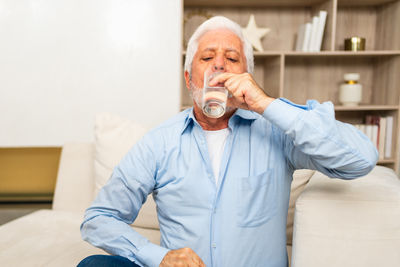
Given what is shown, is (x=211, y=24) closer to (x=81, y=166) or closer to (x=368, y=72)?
(x=81, y=166)

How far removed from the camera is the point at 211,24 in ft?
4.26

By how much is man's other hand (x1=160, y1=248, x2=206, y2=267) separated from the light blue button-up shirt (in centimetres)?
3

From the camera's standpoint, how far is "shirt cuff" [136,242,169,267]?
39.9 inches

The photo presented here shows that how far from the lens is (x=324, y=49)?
2.53 meters

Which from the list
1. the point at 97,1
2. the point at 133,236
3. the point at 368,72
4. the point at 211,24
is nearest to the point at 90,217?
the point at 133,236

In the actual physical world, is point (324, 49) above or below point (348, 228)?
above

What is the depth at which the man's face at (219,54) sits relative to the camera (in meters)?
1.23

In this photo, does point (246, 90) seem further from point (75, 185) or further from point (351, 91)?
point (351, 91)

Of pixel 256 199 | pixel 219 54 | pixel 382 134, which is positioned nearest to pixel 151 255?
pixel 256 199

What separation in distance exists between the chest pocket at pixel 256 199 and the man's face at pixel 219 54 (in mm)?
350

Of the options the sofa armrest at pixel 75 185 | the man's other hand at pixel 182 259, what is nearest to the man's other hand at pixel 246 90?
the man's other hand at pixel 182 259

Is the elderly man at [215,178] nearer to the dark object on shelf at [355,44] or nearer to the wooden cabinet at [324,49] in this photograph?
the wooden cabinet at [324,49]

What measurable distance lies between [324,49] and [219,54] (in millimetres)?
1526

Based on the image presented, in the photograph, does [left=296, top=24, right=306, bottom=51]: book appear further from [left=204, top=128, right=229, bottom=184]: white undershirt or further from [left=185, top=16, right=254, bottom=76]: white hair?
[left=204, top=128, right=229, bottom=184]: white undershirt
